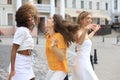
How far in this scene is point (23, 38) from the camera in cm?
568

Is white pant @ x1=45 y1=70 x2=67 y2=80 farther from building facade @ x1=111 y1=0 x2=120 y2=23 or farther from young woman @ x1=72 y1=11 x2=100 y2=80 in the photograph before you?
building facade @ x1=111 y1=0 x2=120 y2=23

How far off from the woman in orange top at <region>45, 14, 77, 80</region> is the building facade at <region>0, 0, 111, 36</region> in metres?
50.9

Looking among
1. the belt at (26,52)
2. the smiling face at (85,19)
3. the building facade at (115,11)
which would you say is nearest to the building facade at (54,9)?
the building facade at (115,11)

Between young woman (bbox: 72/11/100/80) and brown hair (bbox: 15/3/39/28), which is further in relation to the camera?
young woman (bbox: 72/11/100/80)

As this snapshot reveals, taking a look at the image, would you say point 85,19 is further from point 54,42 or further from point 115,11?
point 115,11

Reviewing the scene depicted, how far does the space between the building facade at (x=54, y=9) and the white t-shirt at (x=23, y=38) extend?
170 ft

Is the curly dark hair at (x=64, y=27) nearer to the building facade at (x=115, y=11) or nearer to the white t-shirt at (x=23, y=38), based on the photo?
the white t-shirt at (x=23, y=38)

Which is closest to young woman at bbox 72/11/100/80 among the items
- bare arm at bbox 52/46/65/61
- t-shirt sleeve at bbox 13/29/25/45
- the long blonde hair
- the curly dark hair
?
the long blonde hair

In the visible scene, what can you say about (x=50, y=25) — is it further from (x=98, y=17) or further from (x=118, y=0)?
(x=118, y=0)

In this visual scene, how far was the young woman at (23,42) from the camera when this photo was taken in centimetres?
565

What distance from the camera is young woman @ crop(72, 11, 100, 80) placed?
296 inches

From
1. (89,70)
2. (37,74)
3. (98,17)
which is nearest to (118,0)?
(98,17)

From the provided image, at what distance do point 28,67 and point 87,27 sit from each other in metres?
2.00

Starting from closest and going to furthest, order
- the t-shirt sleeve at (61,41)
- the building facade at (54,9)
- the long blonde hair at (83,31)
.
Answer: the t-shirt sleeve at (61,41) → the long blonde hair at (83,31) → the building facade at (54,9)
